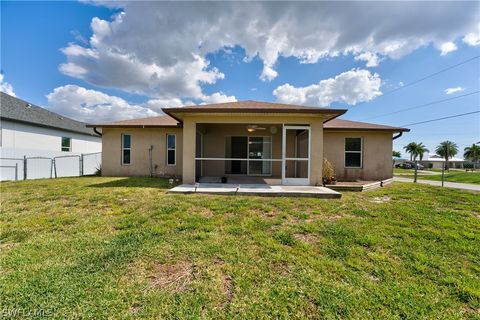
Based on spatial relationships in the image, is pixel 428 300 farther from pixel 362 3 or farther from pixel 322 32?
pixel 322 32

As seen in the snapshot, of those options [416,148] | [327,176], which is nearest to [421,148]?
[416,148]

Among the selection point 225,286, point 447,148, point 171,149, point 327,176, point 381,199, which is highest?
point 447,148

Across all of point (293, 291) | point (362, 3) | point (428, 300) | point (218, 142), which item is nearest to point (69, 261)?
point (293, 291)

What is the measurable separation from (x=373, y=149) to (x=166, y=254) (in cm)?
1201

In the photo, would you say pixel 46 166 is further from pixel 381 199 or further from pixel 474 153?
pixel 474 153

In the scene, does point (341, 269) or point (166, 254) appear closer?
point (341, 269)

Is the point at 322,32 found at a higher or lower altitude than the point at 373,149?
higher

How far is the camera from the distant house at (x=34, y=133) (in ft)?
41.2

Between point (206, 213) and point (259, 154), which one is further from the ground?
point (259, 154)

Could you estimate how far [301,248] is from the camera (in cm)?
334

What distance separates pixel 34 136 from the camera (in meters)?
14.5

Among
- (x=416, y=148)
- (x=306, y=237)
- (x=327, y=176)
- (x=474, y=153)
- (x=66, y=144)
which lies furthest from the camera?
(x=416, y=148)

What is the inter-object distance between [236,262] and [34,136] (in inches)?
738

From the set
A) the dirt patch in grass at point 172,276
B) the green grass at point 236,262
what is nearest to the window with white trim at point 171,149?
the green grass at point 236,262
